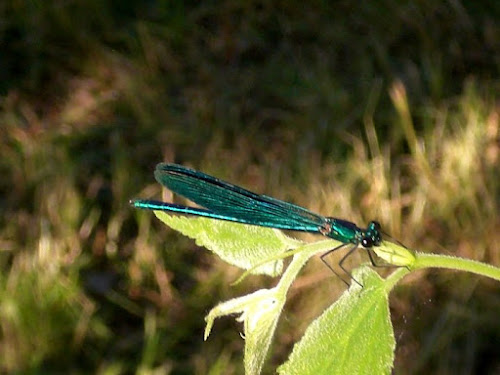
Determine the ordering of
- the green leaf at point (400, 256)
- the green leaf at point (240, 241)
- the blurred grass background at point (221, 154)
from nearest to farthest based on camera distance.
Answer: the green leaf at point (400, 256) < the green leaf at point (240, 241) < the blurred grass background at point (221, 154)

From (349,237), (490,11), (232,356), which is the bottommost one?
(232,356)

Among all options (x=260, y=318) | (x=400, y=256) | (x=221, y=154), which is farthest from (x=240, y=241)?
(x=221, y=154)

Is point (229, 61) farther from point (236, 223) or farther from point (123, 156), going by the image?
point (236, 223)

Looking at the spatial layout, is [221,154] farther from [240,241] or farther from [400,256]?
[400,256]

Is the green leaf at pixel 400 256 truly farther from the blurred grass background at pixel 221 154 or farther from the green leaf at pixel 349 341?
the blurred grass background at pixel 221 154

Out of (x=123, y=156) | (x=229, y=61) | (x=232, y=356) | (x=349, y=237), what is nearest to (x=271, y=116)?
(x=229, y=61)

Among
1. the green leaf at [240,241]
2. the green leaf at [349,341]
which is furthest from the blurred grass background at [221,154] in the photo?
the green leaf at [349,341]

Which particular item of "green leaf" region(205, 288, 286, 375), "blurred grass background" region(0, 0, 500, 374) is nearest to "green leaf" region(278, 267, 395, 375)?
"green leaf" region(205, 288, 286, 375)
